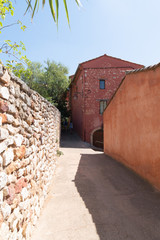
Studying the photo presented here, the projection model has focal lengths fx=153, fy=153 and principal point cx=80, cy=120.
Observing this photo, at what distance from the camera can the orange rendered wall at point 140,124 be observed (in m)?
4.25

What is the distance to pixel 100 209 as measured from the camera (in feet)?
10.8

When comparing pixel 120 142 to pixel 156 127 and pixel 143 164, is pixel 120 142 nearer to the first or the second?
pixel 143 164

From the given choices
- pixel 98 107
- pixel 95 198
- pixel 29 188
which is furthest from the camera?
pixel 98 107

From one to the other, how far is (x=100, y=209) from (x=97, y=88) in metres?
12.7

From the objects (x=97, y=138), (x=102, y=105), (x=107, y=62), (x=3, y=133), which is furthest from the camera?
(x=107, y=62)

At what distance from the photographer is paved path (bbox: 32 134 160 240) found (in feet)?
8.38

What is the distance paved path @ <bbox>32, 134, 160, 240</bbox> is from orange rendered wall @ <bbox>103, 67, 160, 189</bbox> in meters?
0.54

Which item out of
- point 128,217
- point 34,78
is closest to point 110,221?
point 128,217

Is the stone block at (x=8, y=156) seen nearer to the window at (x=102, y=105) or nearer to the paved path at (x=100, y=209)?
the paved path at (x=100, y=209)

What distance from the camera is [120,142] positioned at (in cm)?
696

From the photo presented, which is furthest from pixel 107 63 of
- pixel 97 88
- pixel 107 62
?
pixel 97 88

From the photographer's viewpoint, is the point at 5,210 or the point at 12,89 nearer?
the point at 5,210

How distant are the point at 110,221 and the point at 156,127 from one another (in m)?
2.65

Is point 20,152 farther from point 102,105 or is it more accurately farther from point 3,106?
point 102,105
